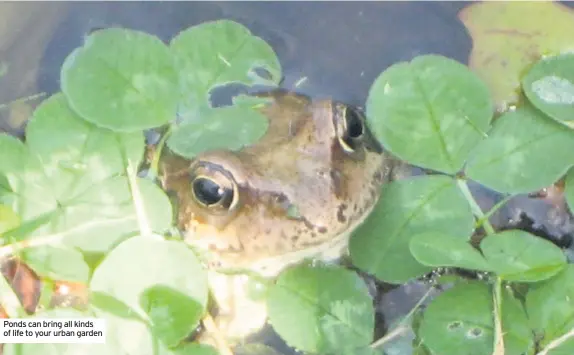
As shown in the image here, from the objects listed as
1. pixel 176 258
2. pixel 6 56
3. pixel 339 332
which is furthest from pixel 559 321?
pixel 6 56

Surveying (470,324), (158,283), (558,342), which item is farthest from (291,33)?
(558,342)

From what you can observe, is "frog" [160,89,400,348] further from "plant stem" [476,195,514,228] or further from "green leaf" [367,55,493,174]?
"plant stem" [476,195,514,228]

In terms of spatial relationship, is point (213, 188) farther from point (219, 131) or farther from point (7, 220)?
point (7, 220)

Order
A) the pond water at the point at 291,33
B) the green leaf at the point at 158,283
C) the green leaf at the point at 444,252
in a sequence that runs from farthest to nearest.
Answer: the pond water at the point at 291,33 < the green leaf at the point at 158,283 < the green leaf at the point at 444,252

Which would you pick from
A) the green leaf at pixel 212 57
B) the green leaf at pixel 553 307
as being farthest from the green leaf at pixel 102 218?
the green leaf at pixel 553 307

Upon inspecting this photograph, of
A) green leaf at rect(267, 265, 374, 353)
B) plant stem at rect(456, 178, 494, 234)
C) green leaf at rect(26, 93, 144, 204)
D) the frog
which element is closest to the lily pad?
green leaf at rect(26, 93, 144, 204)

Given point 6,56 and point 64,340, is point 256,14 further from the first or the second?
point 64,340

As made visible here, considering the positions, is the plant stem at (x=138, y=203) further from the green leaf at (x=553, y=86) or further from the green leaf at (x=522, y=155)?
the green leaf at (x=553, y=86)
